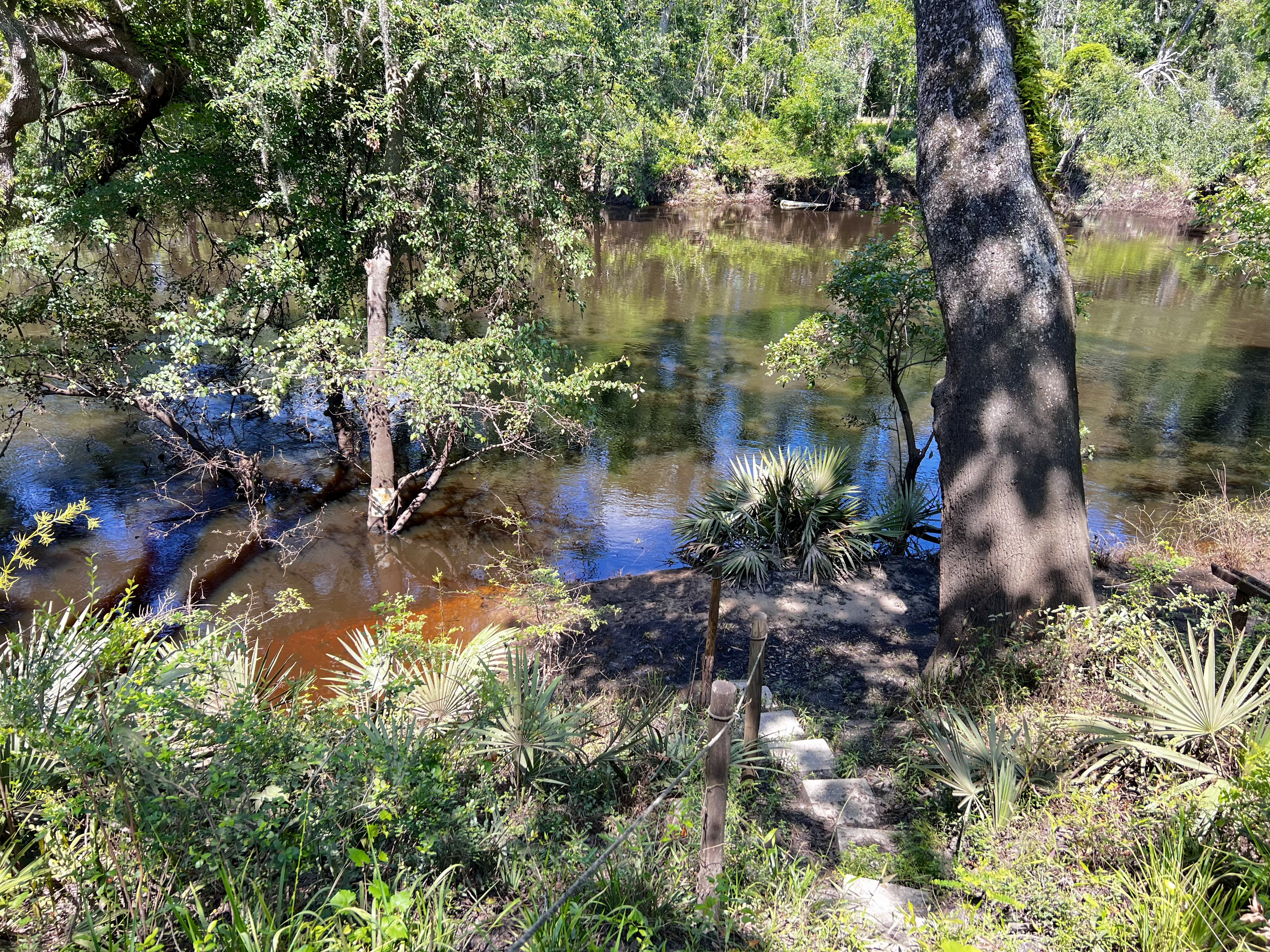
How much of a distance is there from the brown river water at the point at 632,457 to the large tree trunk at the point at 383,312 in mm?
624

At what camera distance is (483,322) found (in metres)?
18.0

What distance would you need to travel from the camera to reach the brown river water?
1013cm

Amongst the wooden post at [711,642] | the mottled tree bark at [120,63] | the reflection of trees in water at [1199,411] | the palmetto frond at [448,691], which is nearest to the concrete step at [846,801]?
the wooden post at [711,642]

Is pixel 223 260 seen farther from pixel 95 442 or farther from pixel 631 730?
pixel 631 730

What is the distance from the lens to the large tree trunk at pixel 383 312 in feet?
30.1

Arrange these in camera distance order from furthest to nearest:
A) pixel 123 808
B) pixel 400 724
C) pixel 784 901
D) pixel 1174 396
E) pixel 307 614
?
1. pixel 1174 396
2. pixel 307 614
3. pixel 400 724
4. pixel 784 901
5. pixel 123 808

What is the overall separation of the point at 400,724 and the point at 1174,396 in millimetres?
18850

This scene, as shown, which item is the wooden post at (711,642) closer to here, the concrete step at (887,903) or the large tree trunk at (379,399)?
the concrete step at (887,903)

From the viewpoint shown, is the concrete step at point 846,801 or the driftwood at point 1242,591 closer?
the concrete step at point 846,801

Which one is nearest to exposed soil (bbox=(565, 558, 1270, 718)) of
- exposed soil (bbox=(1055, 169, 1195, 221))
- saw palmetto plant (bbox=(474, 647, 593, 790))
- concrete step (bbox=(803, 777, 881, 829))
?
concrete step (bbox=(803, 777, 881, 829))

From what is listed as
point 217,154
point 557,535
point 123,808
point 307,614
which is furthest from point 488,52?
point 123,808

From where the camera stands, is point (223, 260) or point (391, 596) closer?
point (391, 596)

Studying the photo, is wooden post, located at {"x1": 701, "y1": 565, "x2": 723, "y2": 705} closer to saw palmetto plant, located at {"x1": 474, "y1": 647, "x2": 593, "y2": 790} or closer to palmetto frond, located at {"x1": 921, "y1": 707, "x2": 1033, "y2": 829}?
saw palmetto plant, located at {"x1": 474, "y1": 647, "x2": 593, "y2": 790}

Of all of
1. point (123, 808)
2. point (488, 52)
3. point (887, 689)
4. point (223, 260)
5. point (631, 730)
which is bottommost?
point (887, 689)
